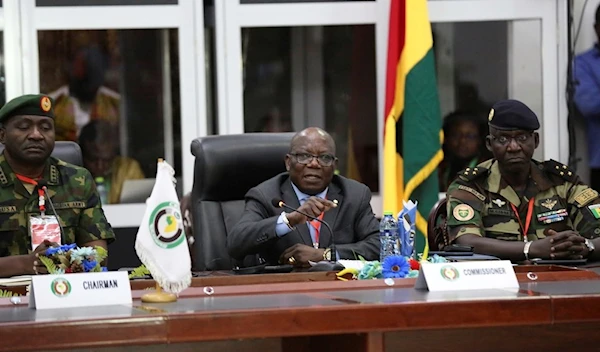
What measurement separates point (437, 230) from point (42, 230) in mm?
1560

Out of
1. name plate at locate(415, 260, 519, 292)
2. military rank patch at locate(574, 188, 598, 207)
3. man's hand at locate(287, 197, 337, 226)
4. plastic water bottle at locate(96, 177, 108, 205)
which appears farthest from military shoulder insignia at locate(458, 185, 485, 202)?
plastic water bottle at locate(96, 177, 108, 205)

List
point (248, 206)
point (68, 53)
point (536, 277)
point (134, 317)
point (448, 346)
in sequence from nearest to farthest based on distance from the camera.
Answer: point (134, 317) → point (448, 346) → point (536, 277) → point (248, 206) → point (68, 53)

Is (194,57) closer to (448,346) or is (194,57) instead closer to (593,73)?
A: (593,73)

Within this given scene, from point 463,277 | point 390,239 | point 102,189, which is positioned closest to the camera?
point 463,277

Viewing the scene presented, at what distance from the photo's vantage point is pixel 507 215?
4621mm

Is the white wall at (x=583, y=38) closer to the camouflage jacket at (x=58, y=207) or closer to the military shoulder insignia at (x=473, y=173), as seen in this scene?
the military shoulder insignia at (x=473, y=173)

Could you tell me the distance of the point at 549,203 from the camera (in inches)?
183

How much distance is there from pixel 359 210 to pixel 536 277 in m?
1.53

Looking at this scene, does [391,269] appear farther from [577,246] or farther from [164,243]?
[577,246]

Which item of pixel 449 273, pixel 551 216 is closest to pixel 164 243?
pixel 449 273

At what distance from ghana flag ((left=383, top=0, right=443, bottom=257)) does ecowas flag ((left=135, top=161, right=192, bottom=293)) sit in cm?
361

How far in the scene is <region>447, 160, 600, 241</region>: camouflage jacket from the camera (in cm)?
458

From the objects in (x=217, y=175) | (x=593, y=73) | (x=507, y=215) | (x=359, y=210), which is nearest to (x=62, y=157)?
(x=217, y=175)

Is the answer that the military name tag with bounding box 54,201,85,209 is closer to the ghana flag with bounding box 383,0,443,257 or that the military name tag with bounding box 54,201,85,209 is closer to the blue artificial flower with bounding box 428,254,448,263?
the blue artificial flower with bounding box 428,254,448,263
